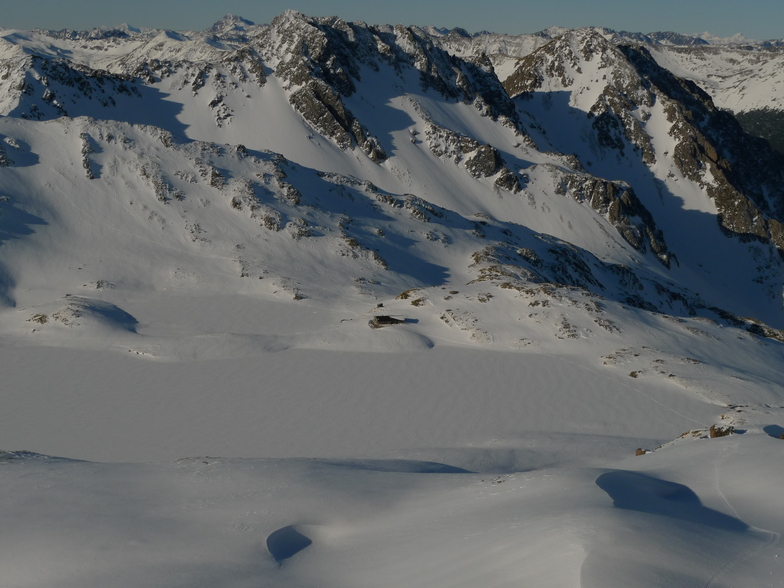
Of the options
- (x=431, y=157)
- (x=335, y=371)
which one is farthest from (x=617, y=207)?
(x=335, y=371)

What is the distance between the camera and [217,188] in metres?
58.8

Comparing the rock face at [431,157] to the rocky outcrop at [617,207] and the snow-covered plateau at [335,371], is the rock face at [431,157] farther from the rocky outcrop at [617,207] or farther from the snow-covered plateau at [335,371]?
the snow-covered plateau at [335,371]

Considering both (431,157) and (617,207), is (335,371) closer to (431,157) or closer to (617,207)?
(431,157)

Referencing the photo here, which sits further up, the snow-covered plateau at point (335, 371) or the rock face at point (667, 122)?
the rock face at point (667, 122)

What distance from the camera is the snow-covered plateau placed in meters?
12.0

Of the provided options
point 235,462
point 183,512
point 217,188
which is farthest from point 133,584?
point 217,188

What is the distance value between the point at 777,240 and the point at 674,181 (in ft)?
86.3

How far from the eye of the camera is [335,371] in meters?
30.7

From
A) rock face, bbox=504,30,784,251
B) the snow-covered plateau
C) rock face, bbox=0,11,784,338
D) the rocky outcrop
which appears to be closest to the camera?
the snow-covered plateau

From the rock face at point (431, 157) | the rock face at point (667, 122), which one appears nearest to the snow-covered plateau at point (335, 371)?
the rock face at point (431, 157)

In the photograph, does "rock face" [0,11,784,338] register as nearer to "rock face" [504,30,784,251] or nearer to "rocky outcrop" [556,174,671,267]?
"rocky outcrop" [556,174,671,267]

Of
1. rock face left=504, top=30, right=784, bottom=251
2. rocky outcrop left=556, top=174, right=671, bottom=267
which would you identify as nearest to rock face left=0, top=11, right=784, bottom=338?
rocky outcrop left=556, top=174, right=671, bottom=267

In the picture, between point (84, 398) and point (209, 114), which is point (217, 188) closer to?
point (84, 398)

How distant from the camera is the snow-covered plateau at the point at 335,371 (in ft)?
39.4
